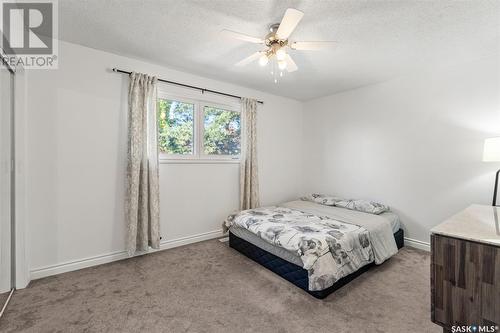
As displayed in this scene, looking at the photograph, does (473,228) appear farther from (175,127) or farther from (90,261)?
(90,261)

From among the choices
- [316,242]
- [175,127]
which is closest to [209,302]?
[316,242]

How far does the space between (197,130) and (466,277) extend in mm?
3152

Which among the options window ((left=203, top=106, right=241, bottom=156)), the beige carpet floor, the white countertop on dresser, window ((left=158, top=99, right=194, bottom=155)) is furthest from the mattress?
window ((left=158, top=99, right=194, bottom=155))

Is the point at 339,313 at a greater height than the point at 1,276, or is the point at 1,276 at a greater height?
the point at 1,276

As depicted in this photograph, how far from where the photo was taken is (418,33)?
2.12m

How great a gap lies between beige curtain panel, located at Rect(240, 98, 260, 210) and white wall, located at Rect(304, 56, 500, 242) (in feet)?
4.89

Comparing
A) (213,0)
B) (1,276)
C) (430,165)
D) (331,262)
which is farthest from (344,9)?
(1,276)

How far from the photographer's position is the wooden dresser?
1.06 m

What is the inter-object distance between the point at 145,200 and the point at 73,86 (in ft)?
4.92

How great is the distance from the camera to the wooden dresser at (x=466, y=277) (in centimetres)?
106

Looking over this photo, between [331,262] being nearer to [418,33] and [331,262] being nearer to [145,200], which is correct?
[145,200]

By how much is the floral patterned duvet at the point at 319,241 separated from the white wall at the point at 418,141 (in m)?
1.30

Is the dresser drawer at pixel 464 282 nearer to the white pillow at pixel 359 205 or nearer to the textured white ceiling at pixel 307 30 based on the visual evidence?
the textured white ceiling at pixel 307 30

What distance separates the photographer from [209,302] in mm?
1878
